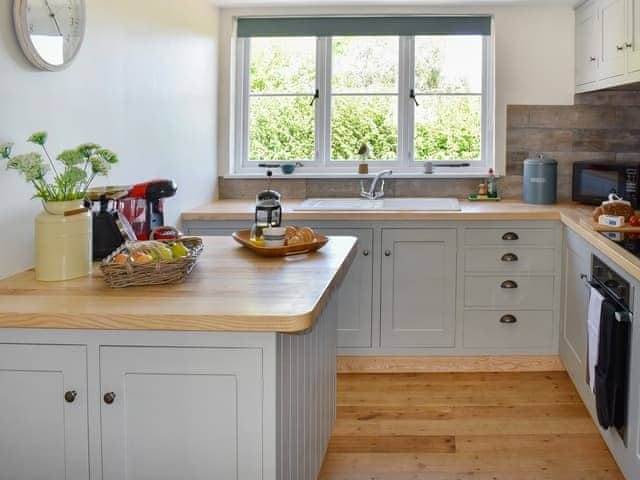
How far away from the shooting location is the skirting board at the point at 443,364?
14.0 ft

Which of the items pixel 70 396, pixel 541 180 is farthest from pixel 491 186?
pixel 70 396

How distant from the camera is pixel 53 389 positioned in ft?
6.35

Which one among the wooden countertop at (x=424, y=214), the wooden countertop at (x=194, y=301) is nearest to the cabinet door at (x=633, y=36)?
the wooden countertop at (x=424, y=214)

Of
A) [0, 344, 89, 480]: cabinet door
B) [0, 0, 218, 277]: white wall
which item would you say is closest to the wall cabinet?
[0, 0, 218, 277]: white wall

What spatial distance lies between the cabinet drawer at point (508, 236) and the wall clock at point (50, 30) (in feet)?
7.57

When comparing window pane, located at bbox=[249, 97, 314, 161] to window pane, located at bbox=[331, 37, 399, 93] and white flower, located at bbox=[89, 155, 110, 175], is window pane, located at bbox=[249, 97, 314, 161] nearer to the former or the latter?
window pane, located at bbox=[331, 37, 399, 93]

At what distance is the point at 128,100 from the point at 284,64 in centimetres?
188

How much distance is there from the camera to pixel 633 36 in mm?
3574

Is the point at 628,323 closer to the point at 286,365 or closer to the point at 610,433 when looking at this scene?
the point at 610,433

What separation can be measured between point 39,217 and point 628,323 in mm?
1999

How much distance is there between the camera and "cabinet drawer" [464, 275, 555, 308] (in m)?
4.20

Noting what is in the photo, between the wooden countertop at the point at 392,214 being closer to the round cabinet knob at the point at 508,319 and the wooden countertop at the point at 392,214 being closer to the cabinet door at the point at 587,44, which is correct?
the round cabinet knob at the point at 508,319

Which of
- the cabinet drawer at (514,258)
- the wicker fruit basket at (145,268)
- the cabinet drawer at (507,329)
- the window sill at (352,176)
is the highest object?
the window sill at (352,176)

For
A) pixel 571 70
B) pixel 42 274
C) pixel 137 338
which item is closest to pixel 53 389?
pixel 137 338
